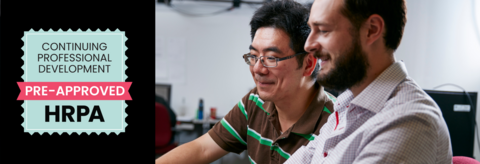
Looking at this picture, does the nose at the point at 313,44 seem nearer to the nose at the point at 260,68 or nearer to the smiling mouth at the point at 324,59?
the smiling mouth at the point at 324,59

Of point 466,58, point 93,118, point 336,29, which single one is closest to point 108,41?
point 93,118

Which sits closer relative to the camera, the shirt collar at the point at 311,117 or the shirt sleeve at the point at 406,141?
the shirt sleeve at the point at 406,141

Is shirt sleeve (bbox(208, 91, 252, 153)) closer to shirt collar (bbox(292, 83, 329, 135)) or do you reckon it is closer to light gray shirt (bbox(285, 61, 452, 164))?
shirt collar (bbox(292, 83, 329, 135))

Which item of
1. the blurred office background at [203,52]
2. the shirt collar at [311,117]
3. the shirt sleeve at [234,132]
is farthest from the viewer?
the blurred office background at [203,52]

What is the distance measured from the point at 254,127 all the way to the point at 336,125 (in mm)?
421

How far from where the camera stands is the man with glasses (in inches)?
40.4

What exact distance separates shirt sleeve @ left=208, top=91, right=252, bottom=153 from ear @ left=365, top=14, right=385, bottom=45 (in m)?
0.64

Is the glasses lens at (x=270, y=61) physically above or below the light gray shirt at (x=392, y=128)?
above

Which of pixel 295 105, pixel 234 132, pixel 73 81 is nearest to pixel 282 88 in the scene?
pixel 295 105

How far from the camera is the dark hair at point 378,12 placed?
688mm

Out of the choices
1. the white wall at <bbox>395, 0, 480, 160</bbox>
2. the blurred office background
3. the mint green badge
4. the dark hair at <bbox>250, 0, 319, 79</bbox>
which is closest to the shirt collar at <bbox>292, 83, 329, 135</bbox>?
the dark hair at <bbox>250, 0, 319, 79</bbox>

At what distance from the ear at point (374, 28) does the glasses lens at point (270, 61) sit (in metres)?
0.41

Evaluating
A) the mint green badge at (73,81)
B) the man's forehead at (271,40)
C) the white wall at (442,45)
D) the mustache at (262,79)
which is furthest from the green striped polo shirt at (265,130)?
the white wall at (442,45)

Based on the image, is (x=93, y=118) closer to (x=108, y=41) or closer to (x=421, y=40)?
(x=108, y=41)
